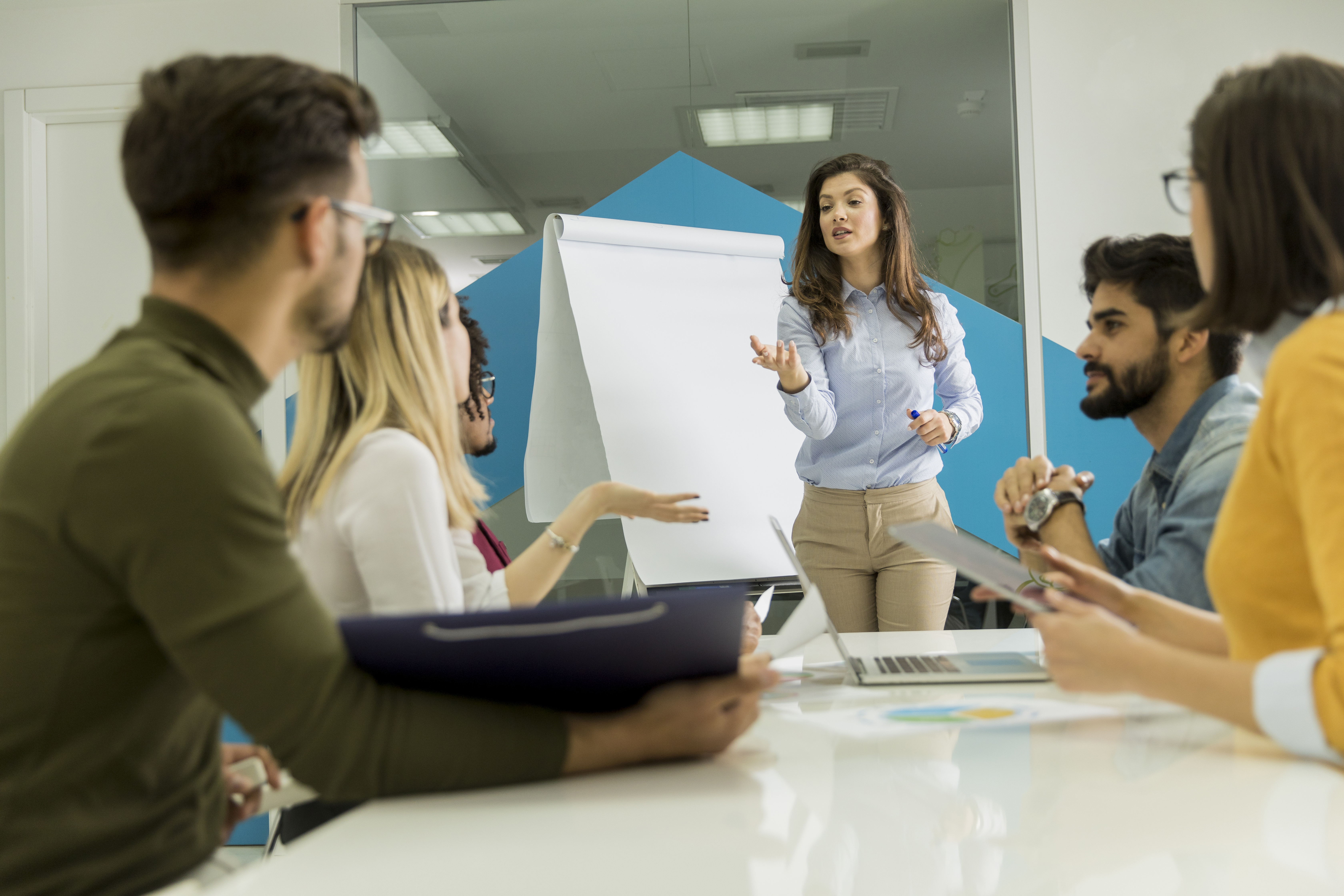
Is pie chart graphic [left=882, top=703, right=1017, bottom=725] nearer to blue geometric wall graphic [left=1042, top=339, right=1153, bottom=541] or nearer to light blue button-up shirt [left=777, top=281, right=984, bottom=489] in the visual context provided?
light blue button-up shirt [left=777, top=281, right=984, bottom=489]

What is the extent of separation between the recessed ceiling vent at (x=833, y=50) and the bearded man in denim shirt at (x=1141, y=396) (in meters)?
2.28

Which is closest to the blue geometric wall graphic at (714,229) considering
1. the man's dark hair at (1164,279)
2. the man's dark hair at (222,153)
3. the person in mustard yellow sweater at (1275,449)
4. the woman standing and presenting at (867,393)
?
the woman standing and presenting at (867,393)

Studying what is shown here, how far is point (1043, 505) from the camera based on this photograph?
1744 millimetres

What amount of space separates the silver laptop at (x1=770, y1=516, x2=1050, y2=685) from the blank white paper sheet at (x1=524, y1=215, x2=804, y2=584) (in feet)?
5.43

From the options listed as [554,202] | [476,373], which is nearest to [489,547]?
[476,373]

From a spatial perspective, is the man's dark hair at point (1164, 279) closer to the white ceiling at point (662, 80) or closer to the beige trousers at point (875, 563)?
the beige trousers at point (875, 563)

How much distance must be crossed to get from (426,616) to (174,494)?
7.5 inches

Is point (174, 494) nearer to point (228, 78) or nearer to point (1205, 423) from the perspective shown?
point (228, 78)

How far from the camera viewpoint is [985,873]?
2.03 ft

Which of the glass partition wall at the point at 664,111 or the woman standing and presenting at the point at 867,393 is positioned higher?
the glass partition wall at the point at 664,111

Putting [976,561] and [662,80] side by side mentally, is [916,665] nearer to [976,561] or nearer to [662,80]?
[976,561]

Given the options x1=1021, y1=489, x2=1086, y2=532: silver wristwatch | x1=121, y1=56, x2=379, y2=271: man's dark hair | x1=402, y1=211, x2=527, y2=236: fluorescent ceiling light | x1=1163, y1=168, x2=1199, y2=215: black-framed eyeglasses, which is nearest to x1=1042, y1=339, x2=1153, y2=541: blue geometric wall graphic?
x1=1021, y1=489, x2=1086, y2=532: silver wristwatch

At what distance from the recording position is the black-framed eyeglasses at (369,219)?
874 millimetres

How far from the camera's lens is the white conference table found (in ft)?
1.98
